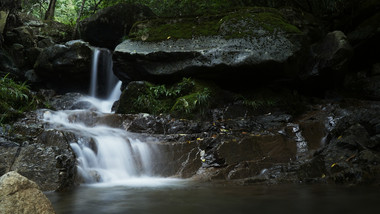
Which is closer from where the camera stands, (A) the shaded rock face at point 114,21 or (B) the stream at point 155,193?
(B) the stream at point 155,193

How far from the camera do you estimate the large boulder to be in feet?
26.7

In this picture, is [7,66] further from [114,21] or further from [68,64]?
[114,21]

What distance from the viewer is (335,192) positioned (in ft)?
10.8

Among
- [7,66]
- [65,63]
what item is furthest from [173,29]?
[7,66]

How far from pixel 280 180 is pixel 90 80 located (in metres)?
9.68

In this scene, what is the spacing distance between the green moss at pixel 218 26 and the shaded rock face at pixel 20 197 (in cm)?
736

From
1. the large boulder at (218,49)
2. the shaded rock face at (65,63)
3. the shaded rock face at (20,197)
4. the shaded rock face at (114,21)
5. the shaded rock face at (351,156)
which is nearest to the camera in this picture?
the shaded rock face at (20,197)

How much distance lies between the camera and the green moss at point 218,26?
8547mm

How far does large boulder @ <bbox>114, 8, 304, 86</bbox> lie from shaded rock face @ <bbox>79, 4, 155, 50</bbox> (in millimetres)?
3257

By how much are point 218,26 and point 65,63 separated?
6238 millimetres

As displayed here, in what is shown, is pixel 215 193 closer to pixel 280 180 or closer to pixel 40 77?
pixel 280 180

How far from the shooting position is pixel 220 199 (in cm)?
319

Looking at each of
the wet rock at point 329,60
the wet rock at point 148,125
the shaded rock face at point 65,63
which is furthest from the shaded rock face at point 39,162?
the wet rock at point 329,60

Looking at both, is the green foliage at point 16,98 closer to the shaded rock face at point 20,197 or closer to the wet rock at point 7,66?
the wet rock at point 7,66
